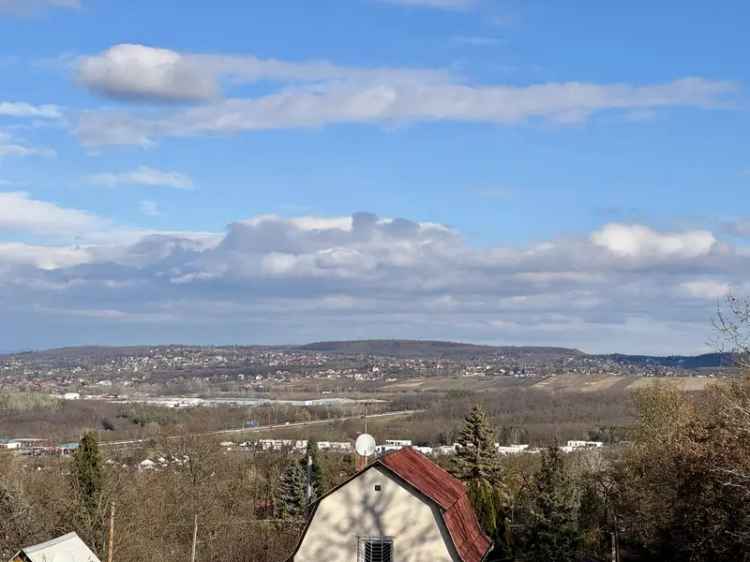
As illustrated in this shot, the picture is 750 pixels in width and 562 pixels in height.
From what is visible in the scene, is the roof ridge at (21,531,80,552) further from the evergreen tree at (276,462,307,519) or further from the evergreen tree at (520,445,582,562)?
the evergreen tree at (276,462,307,519)

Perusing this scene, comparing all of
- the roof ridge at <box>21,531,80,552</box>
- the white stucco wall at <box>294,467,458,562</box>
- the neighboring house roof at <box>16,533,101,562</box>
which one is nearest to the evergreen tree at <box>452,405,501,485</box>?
the white stucco wall at <box>294,467,458,562</box>

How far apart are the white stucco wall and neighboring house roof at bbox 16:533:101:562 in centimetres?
685

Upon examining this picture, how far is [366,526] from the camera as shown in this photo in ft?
97.9

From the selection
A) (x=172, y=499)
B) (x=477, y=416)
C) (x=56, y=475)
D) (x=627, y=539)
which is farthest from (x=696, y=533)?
(x=56, y=475)

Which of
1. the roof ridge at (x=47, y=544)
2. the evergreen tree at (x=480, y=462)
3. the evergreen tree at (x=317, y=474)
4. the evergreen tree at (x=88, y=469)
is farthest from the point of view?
the evergreen tree at (x=317, y=474)

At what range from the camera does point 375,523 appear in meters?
29.8

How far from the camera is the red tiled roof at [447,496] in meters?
29.6

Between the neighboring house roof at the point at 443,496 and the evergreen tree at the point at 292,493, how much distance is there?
36.3 m

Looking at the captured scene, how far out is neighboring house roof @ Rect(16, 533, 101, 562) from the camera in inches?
1172

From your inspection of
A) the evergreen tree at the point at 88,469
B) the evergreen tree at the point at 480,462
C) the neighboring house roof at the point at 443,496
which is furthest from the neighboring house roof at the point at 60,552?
the evergreen tree at the point at 480,462

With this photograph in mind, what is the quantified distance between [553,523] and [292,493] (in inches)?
1285

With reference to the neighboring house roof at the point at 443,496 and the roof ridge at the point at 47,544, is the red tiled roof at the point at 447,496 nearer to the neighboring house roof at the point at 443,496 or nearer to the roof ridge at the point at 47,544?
the neighboring house roof at the point at 443,496

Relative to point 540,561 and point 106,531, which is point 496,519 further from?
point 106,531

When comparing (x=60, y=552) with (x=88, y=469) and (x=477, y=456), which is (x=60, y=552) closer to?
(x=88, y=469)
